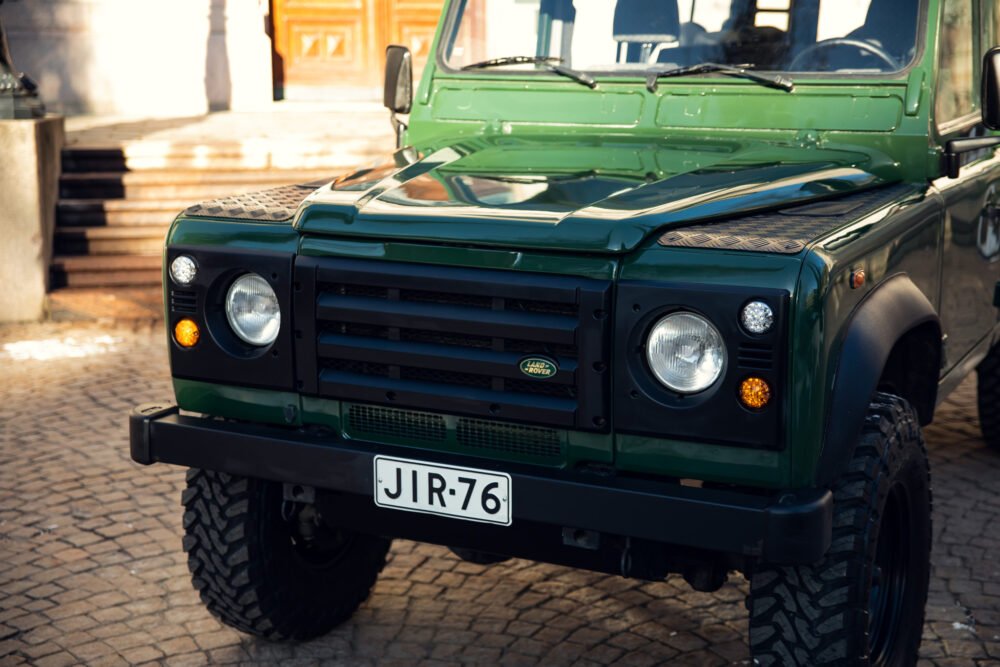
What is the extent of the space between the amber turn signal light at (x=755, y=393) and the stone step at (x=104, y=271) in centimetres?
Answer: 669

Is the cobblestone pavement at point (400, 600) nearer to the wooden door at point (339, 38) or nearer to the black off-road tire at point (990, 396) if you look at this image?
the black off-road tire at point (990, 396)

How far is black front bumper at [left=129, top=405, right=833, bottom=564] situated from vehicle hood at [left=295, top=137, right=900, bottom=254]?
0.54 metres

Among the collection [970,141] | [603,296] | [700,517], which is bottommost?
[700,517]

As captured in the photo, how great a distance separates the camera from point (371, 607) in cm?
441

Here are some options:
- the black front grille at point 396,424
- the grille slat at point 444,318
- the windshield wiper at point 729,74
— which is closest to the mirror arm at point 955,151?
the windshield wiper at point 729,74

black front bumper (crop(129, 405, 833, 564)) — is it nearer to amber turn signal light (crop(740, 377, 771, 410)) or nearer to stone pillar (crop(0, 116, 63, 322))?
amber turn signal light (crop(740, 377, 771, 410))

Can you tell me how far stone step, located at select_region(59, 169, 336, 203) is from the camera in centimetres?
963

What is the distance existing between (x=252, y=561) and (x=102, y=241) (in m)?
6.00

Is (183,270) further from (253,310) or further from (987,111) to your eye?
(987,111)

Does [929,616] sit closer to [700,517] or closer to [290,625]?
[700,517]

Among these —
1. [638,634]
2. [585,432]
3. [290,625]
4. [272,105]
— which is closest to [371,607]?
[290,625]

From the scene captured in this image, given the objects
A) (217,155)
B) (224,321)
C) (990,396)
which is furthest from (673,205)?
(217,155)

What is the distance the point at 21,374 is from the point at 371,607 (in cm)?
388

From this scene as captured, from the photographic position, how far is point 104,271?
29.9 feet
